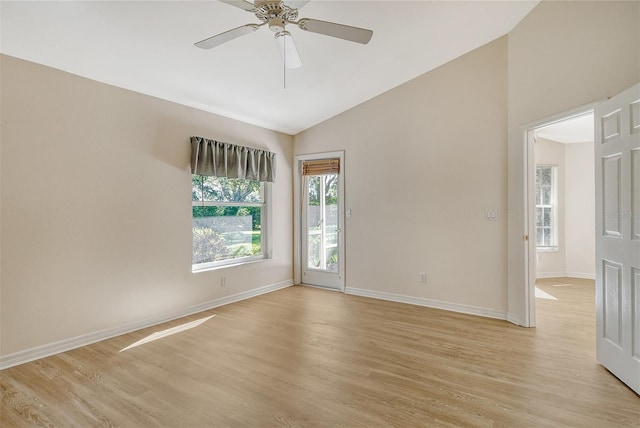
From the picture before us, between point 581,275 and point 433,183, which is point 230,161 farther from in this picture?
point 581,275

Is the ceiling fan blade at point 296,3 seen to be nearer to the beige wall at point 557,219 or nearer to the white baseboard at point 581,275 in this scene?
the beige wall at point 557,219

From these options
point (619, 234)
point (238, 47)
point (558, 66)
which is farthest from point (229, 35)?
point (619, 234)

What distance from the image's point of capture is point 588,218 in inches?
232

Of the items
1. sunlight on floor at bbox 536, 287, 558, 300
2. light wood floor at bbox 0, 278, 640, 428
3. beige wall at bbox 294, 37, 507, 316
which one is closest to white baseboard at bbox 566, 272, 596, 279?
sunlight on floor at bbox 536, 287, 558, 300

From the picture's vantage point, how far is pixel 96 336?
3.17 m

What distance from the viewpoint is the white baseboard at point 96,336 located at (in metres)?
2.71

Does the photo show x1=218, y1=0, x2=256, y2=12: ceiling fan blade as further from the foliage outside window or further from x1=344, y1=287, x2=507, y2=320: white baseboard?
x1=344, y1=287, x2=507, y2=320: white baseboard

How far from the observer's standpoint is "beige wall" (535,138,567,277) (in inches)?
237

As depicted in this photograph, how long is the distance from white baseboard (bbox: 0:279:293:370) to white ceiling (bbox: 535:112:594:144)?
5032mm

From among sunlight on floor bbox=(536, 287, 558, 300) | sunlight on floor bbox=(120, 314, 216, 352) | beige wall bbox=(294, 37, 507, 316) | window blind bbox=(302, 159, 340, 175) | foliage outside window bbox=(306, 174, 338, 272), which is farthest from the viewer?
foliage outside window bbox=(306, 174, 338, 272)

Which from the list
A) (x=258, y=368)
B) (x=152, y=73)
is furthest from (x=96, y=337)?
(x=152, y=73)

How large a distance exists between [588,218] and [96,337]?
24.4 ft

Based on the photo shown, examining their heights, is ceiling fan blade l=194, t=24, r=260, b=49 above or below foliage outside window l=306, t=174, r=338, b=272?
above

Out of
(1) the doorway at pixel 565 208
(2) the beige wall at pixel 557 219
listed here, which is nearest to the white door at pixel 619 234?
(1) the doorway at pixel 565 208
